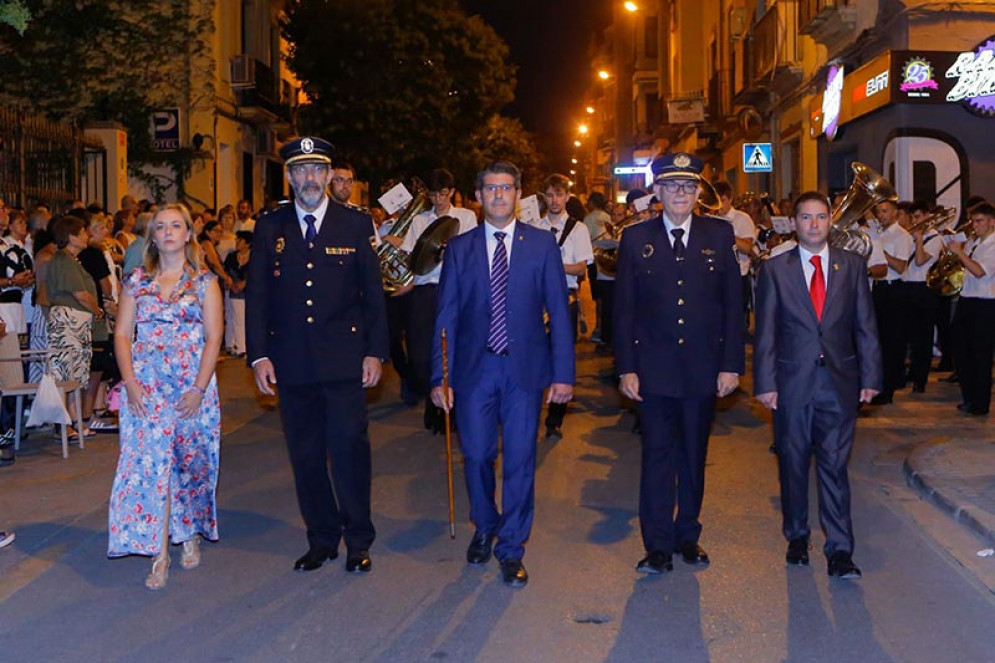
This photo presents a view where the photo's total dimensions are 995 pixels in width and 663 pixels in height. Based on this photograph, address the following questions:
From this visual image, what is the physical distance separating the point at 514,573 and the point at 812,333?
1980 millimetres

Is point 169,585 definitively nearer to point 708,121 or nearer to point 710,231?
point 710,231

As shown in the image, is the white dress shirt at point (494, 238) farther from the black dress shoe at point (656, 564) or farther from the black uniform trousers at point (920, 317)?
the black uniform trousers at point (920, 317)

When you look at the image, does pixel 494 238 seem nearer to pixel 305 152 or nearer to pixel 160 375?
pixel 305 152

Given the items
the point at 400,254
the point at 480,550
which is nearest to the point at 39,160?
the point at 400,254

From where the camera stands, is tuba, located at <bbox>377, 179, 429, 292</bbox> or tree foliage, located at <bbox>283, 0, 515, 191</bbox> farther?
tree foliage, located at <bbox>283, 0, 515, 191</bbox>

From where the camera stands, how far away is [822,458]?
6672mm

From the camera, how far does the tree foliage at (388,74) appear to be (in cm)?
3781

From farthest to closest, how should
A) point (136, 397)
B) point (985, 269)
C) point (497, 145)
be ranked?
point (497, 145), point (985, 269), point (136, 397)

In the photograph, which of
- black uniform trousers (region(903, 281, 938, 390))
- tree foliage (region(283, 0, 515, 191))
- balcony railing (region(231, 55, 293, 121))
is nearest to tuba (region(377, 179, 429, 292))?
black uniform trousers (region(903, 281, 938, 390))

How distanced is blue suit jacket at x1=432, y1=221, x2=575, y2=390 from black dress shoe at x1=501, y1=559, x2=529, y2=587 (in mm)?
907

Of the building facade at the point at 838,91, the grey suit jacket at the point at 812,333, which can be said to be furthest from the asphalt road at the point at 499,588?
the building facade at the point at 838,91

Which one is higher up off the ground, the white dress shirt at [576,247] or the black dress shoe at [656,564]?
the white dress shirt at [576,247]

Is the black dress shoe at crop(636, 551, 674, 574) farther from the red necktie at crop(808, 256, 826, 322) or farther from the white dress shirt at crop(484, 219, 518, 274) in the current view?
the white dress shirt at crop(484, 219, 518, 274)

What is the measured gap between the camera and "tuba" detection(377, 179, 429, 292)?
11.0 m
